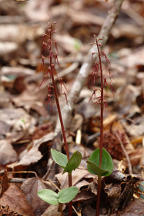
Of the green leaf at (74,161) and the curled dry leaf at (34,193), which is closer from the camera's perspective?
the green leaf at (74,161)

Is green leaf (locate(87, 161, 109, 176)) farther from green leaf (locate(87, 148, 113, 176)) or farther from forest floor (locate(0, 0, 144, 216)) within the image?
forest floor (locate(0, 0, 144, 216))

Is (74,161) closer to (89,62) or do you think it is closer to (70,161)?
(70,161)

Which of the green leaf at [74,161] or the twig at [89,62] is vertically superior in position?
the twig at [89,62]

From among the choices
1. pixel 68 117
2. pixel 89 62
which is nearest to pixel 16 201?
pixel 68 117

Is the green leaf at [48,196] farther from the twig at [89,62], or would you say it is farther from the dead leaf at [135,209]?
the twig at [89,62]

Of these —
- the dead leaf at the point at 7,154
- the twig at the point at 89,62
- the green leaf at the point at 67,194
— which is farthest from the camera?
the twig at the point at 89,62

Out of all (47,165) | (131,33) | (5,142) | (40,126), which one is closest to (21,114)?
(40,126)

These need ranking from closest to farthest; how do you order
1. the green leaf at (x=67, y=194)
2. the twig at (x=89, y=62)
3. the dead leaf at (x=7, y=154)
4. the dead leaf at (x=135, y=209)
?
the green leaf at (x=67, y=194) → the dead leaf at (x=135, y=209) → the dead leaf at (x=7, y=154) → the twig at (x=89, y=62)

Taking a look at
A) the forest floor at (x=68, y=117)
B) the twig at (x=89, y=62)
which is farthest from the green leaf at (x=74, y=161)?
the twig at (x=89, y=62)
